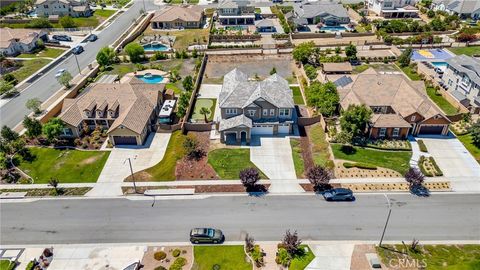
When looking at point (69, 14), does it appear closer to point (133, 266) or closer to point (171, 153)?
point (171, 153)

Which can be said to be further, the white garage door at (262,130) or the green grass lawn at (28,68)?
the green grass lawn at (28,68)

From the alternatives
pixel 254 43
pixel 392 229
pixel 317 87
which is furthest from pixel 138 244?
pixel 254 43

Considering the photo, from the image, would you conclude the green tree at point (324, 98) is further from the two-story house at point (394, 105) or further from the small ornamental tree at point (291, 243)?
the small ornamental tree at point (291, 243)

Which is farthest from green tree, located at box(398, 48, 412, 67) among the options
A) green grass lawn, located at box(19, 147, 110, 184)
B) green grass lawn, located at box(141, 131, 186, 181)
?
green grass lawn, located at box(19, 147, 110, 184)

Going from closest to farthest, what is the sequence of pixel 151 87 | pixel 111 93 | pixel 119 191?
pixel 119 191 < pixel 111 93 < pixel 151 87

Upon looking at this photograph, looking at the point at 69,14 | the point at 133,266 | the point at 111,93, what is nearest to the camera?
the point at 133,266

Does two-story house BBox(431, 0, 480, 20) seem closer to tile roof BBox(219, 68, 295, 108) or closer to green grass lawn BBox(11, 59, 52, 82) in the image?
tile roof BBox(219, 68, 295, 108)

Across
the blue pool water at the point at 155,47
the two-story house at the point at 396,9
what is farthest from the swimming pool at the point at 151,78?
the two-story house at the point at 396,9
